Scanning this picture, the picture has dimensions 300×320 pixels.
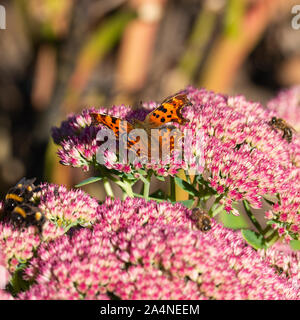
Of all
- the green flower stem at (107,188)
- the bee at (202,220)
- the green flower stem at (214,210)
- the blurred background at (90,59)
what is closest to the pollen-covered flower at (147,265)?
the bee at (202,220)

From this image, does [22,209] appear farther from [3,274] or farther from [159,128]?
[159,128]

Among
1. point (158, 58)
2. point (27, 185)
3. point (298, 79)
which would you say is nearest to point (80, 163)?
point (27, 185)

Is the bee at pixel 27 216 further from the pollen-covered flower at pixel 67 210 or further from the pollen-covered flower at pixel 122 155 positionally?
the pollen-covered flower at pixel 122 155

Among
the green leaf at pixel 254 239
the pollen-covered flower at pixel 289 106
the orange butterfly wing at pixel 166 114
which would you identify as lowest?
the green leaf at pixel 254 239

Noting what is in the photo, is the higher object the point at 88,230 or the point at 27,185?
the point at 27,185
